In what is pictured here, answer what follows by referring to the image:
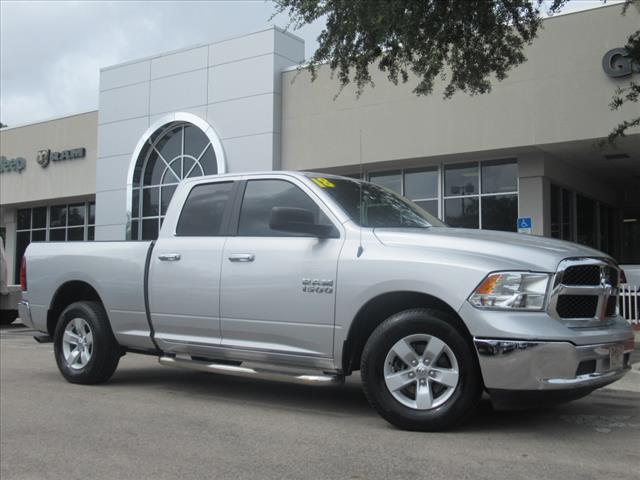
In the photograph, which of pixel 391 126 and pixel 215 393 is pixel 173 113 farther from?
pixel 215 393

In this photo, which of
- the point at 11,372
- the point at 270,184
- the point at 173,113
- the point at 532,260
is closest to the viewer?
the point at 532,260

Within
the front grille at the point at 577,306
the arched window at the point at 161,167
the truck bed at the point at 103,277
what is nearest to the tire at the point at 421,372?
the front grille at the point at 577,306

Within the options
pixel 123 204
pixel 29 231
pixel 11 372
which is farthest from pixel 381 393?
pixel 29 231

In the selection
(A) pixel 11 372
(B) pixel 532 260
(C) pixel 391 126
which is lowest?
(A) pixel 11 372

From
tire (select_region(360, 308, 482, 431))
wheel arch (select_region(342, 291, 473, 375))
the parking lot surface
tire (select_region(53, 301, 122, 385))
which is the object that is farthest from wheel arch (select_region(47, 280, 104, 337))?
tire (select_region(360, 308, 482, 431))

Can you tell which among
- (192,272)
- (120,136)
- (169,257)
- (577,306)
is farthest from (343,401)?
(120,136)

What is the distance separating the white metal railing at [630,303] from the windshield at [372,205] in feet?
28.6

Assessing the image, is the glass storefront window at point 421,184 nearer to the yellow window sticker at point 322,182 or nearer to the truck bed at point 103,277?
the truck bed at point 103,277

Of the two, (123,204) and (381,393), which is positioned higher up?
(123,204)

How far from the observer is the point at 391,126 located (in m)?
18.1

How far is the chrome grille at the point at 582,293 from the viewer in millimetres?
4559

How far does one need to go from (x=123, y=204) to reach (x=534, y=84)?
1503cm

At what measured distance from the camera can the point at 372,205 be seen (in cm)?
584

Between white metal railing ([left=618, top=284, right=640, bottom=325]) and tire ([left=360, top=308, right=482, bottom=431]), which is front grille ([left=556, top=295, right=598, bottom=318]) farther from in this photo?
white metal railing ([left=618, top=284, right=640, bottom=325])
